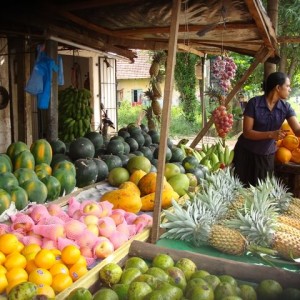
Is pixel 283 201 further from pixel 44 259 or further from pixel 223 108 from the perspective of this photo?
pixel 223 108

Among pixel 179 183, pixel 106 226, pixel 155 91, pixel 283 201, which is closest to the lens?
pixel 106 226

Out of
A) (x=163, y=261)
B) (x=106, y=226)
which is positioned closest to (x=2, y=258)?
(x=106, y=226)

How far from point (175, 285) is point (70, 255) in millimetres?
593

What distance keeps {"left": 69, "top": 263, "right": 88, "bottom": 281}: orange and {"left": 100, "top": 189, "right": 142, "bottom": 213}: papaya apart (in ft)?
3.12

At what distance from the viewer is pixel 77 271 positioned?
198 centimetres

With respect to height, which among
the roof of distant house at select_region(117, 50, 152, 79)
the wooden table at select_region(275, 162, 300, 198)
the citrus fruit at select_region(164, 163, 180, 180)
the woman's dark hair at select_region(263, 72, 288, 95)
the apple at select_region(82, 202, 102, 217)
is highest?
the roof of distant house at select_region(117, 50, 152, 79)

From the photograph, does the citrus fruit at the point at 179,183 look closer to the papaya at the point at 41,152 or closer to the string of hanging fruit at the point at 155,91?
the papaya at the point at 41,152

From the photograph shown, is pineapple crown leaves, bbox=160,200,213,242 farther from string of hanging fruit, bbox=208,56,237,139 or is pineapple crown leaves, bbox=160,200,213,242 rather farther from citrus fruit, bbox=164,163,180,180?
string of hanging fruit, bbox=208,56,237,139

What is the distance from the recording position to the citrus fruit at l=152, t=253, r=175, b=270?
198cm

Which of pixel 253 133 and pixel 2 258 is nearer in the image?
pixel 2 258

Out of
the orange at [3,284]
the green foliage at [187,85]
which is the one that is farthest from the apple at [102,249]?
the green foliage at [187,85]

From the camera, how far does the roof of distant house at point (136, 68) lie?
67.3ft

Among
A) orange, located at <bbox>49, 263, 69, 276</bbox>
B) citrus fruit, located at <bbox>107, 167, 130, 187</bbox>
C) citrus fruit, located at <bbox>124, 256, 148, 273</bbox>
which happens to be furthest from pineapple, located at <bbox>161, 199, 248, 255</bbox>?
citrus fruit, located at <bbox>107, 167, 130, 187</bbox>

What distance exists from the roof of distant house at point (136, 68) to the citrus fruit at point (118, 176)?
1693cm
